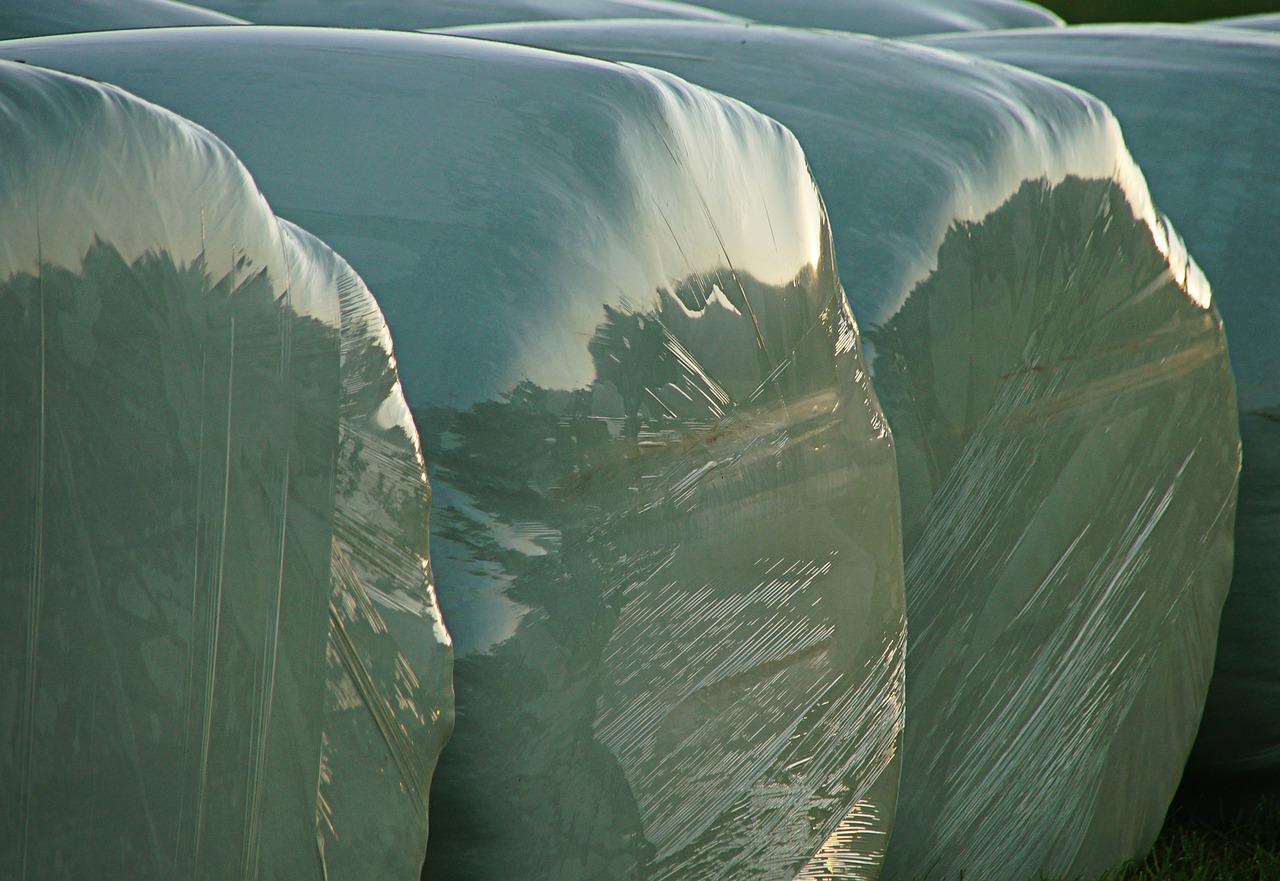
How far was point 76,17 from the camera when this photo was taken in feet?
4.57

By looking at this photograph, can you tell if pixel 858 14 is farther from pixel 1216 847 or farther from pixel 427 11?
pixel 1216 847

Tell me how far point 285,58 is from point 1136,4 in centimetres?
979

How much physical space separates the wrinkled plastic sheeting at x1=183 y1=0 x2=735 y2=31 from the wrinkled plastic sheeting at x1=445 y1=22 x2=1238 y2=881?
67 centimetres

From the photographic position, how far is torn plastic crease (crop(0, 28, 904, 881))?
0.79 m

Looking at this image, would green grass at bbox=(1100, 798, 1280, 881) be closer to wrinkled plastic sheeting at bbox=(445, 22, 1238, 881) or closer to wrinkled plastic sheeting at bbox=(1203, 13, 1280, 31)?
wrinkled plastic sheeting at bbox=(445, 22, 1238, 881)

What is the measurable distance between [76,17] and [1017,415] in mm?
1025

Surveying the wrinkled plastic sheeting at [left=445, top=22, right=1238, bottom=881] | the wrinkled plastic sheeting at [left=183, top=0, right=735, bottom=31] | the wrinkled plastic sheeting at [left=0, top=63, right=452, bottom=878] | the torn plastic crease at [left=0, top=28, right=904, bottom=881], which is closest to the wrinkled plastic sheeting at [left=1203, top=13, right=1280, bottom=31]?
the wrinkled plastic sheeting at [left=183, top=0, right=735, bottom=31]

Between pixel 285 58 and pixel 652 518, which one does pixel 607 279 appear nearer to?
pixel 652 518

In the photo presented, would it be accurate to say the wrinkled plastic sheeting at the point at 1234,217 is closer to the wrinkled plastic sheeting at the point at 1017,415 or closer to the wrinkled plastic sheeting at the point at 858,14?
the wrinkled plastic sheeting at the point at 1017,415

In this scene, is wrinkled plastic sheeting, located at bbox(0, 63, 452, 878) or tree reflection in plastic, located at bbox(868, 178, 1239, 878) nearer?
wrinkled plastic sheeting, located at bbox(0, 63, 452, 878)

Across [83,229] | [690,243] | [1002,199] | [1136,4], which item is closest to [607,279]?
[690,243]

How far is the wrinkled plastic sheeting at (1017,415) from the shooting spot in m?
1.18

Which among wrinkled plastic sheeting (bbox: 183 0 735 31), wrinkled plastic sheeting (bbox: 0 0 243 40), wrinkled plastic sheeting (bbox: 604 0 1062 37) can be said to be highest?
wrinkled plastic sheeting (bbox: 0 0 243 40)

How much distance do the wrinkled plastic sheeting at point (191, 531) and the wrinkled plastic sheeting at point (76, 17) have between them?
828mm
